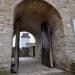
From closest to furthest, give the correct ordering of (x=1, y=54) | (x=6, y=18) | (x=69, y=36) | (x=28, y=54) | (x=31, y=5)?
1. (x=1, y=54)
2. (x=6, y=18)
3. (x=69, y=36)
4. (x=31, y=5)
5. (x=28, y=54)

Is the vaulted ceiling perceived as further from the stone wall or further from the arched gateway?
the stone wall

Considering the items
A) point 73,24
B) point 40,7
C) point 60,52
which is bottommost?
point 60,52

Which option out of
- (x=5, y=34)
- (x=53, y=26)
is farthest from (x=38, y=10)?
(x=5, y=34)

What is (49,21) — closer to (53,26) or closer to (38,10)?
(53,26)

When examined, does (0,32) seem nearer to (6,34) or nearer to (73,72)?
(6,34)

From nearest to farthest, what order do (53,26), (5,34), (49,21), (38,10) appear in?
(5,34), (38,10), (53,26), (49,21)

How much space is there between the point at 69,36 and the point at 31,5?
1678 millimetres

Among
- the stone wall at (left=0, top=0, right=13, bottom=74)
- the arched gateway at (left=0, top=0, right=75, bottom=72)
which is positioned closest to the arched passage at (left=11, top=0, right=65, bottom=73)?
the arched gateway at (left=0, top=0, right=75, bottom=72)

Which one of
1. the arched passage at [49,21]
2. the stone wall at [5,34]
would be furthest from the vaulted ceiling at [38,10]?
the stone wall at [5,34]

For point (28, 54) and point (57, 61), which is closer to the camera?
point (57, 61)

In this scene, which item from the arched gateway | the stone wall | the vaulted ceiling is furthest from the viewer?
the vaulted ceiling

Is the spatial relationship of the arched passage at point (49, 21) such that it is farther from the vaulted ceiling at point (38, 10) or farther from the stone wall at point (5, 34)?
the stone wall at point (5, 34)

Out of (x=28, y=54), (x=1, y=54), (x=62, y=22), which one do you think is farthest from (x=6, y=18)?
(x=28, y=54)

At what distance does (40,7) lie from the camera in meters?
4.11
